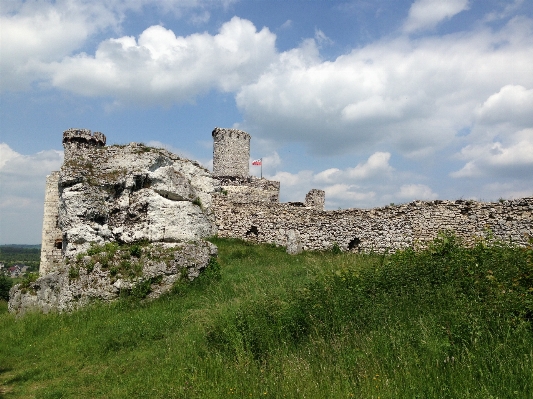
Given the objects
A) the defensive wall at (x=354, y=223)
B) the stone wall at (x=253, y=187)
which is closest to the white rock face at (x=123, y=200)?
the defensive wall at (x=354, y=223)

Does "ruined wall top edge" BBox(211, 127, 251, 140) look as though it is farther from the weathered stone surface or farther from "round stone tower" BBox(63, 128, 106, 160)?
the weathered stone surface

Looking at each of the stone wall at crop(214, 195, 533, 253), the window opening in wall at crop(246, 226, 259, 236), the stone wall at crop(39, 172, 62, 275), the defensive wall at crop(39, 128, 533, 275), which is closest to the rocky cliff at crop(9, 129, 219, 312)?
the defensive wall at crop(39, 128, 533, 275)

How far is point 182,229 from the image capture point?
16.1 meters

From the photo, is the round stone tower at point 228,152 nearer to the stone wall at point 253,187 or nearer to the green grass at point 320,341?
the stone wall at point 253,187

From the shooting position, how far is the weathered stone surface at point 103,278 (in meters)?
11.2

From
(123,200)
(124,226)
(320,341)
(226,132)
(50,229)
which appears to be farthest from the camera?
(226,132)

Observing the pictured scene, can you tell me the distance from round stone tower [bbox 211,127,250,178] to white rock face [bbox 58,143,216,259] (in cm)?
1791

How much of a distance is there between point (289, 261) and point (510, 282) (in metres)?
9.53

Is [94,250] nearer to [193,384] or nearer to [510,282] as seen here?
[193,384]

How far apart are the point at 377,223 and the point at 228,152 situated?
21.2 meters

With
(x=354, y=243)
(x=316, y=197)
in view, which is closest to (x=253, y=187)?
(x=316, y=197)

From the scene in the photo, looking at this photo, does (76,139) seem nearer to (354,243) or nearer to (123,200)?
(123,200)

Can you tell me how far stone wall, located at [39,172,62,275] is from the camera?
2105cm

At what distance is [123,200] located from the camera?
50.9 ft
